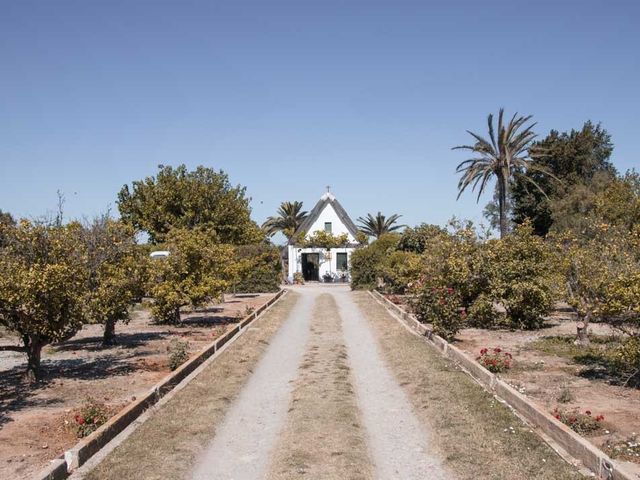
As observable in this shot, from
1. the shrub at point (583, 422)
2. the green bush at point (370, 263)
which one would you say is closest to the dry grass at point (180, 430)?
the shrub at point (583, 422)

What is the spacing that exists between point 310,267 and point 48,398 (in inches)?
1700

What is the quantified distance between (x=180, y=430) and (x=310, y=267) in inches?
1784

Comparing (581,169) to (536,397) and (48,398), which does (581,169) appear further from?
(48,398)

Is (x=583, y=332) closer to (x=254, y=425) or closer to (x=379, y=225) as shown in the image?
(x=254, y=425)

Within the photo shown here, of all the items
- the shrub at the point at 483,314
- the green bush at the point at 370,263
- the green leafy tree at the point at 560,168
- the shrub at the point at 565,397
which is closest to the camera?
the shrub at the point at 565,397

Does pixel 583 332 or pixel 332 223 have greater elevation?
pixel 332 223

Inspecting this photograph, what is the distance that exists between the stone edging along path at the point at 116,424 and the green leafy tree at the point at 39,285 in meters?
2.53

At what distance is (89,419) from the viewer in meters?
9.03

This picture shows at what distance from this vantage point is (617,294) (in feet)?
35.2

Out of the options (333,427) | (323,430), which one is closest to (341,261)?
(333,427)

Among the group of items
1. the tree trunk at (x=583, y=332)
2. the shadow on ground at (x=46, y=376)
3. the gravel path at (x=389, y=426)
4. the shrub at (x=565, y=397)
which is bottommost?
the gravel path at (x=389, y=426)

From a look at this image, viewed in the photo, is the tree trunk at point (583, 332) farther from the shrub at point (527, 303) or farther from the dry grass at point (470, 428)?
the dry grass at point (470, 428)

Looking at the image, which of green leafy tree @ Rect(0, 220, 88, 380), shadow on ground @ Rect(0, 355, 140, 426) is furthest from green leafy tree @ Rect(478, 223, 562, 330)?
green leafy tree @ Rect(0, 220, 88, 380)

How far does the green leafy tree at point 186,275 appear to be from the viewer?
20.3 meters
